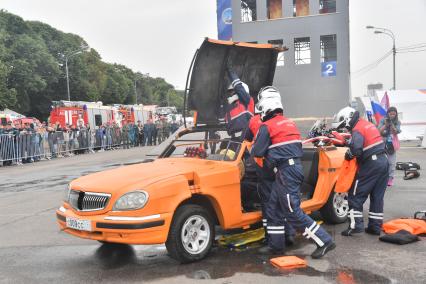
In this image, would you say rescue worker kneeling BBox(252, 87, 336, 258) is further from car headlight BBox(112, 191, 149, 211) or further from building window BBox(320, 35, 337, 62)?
building window BBox(320, 35, 337, 62)

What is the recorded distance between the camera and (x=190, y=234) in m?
5.27

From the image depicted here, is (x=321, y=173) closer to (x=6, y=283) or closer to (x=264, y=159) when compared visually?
(x=264, y=159)

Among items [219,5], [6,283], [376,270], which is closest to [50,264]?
[6,283]

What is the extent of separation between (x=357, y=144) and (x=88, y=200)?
351cm

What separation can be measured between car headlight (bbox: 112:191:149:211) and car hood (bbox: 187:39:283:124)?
2.54m

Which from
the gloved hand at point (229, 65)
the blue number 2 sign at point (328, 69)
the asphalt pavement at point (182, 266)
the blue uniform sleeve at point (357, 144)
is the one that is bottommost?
the asphalt pavement at point (182, 266)

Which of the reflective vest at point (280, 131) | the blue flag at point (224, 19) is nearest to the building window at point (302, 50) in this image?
the blue flag at point (224, 19)

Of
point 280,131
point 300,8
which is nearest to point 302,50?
point 300,8

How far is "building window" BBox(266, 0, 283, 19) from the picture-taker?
1642 inches

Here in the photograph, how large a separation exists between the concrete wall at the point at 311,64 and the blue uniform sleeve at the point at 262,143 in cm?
3494

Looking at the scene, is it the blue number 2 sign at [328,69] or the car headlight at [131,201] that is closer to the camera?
the car headlight at [131,201]

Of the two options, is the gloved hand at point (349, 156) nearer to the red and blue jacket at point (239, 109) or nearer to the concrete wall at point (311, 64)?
the red and blue jacket at point (239, 109)

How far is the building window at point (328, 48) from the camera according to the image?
41.0 meters

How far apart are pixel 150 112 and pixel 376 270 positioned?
44.6m
